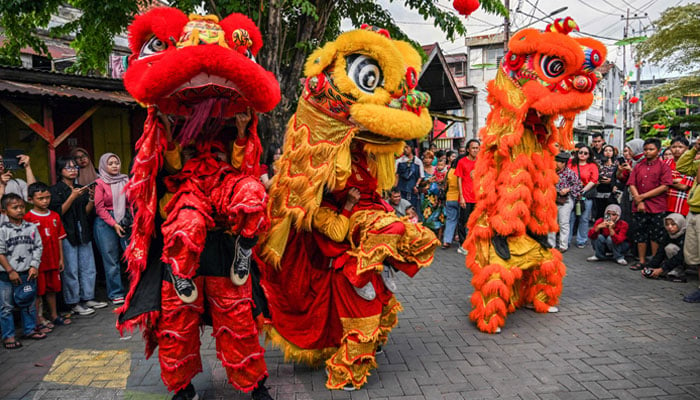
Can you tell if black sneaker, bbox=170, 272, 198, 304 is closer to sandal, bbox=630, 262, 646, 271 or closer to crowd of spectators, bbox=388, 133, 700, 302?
crowd of spectators, bbox=388, 133, 700, 302

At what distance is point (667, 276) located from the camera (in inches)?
237

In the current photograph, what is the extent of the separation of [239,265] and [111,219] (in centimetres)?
326

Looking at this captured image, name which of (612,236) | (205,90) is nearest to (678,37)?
(612,236)

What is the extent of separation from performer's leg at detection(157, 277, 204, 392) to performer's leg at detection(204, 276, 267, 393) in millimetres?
102

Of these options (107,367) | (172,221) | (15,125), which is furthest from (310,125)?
(15,125)

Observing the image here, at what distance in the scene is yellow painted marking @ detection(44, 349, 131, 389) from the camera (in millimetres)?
3314

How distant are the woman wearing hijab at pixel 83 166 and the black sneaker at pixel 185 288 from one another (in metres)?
3.66

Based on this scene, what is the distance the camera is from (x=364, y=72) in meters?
2.90

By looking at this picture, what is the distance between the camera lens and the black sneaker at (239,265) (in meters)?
2.60

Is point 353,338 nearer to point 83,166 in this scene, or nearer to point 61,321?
point 61,321

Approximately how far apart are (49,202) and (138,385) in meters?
2.55

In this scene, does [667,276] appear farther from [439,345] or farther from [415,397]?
[415,397]

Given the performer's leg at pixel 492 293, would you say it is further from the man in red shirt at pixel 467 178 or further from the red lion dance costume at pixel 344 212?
the man in red shirt at pixel 467 178

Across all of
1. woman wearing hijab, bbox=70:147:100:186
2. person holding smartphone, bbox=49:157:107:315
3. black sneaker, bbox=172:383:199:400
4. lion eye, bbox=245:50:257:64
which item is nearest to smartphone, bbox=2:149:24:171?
person holding smartphone, bbox=49:157:107:315
